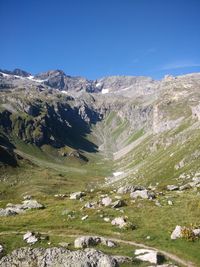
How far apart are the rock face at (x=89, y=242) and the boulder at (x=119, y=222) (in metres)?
7.75

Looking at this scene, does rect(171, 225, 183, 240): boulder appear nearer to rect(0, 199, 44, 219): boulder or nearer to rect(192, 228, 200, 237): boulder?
rect(192, 228, 200, 237): boulder

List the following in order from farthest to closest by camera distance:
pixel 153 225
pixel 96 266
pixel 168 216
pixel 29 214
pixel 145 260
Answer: pixel 29 214 < pixel 168 216 < pixel 153 225 < pixel 145 260 < pixel 96 266

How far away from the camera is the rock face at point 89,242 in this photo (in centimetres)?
4409

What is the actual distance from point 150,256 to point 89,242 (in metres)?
7.84

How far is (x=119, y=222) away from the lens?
54844 millimetres

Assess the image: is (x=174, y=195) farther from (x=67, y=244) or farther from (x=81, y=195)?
(x=67, y=244)

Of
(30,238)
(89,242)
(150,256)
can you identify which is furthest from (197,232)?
(30,238)

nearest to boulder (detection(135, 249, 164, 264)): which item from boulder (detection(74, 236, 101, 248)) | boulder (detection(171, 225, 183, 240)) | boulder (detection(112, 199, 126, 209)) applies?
boulder (detection(74, 236, 101, 248))

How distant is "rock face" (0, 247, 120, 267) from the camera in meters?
35.2

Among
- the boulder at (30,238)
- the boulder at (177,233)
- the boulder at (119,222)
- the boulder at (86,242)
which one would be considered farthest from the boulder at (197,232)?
the boulder at (30,238)

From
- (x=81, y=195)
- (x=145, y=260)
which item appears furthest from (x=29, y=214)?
(x=145, y=260)

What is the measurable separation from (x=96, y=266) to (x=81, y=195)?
188ft

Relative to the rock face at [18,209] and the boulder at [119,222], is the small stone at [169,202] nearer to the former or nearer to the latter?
the boulder at [119,222]

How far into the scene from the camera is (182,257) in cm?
4134
